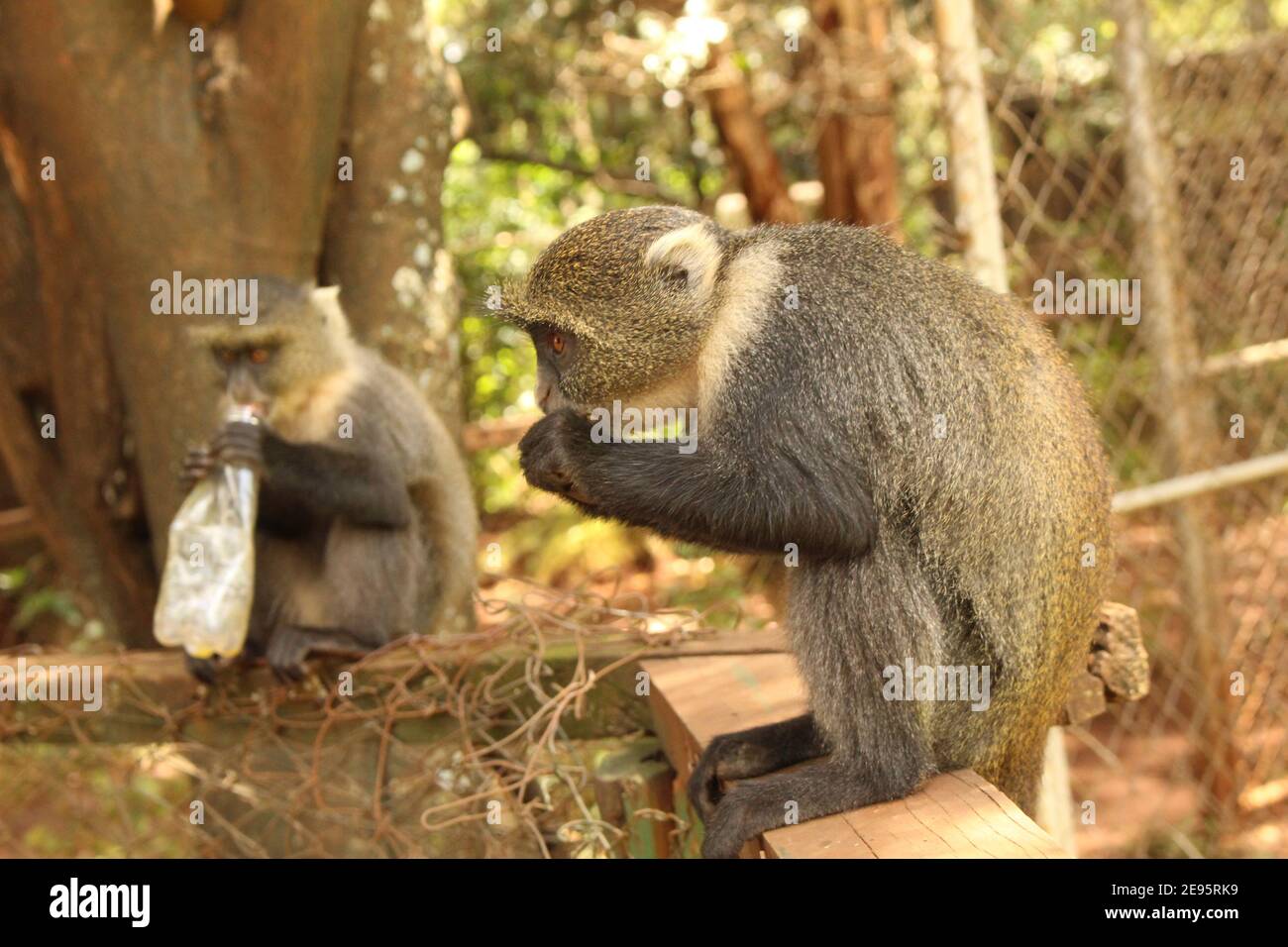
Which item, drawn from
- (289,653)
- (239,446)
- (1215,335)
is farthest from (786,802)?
(1215,335)

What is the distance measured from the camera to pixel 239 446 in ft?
17.6

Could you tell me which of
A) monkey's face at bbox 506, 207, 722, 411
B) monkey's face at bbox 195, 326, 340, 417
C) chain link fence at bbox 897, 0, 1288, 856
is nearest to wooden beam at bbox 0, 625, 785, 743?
monkey's face at bbox 506, 207, 722, 411

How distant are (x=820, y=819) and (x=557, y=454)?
1.24 m

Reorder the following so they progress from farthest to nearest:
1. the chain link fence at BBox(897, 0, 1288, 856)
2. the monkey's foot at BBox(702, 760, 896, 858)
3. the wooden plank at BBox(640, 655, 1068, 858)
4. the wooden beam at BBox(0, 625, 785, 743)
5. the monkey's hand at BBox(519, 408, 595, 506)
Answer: the chain link fence at BBox(897, 0, 1288, 856) → the wooden beam at BBox(0, 625, 785, 743) → the monkey's hand at BBox(519, 408, 595, 506) → the monkey's foot at BBox(702, 760, 896, 858) → the wooden plank at BBox(640, 655, 1068, 858)

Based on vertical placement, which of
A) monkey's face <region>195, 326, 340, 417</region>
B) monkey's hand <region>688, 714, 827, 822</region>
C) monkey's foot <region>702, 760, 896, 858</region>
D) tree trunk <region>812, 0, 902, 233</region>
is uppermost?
tree trunk <region>812, 0, 902, 233</region>

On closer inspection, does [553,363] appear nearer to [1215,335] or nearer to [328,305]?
[328,305]

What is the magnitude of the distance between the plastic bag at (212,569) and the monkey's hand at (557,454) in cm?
185

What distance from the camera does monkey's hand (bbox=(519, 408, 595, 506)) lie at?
12.1ft

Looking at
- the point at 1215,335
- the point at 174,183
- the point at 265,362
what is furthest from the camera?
the point at 1215,335

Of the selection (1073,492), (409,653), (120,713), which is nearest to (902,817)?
(1073,492)

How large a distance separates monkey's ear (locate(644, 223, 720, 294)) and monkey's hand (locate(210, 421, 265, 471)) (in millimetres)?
2261

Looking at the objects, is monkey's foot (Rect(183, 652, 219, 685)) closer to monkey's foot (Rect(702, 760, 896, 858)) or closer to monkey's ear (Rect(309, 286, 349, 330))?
monkey's ear (Rect(309, 286, 349, 330))

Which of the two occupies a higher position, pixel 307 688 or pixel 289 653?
pixel 289 653

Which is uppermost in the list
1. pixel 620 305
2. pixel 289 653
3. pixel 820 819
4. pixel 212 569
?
pixel 620 305
